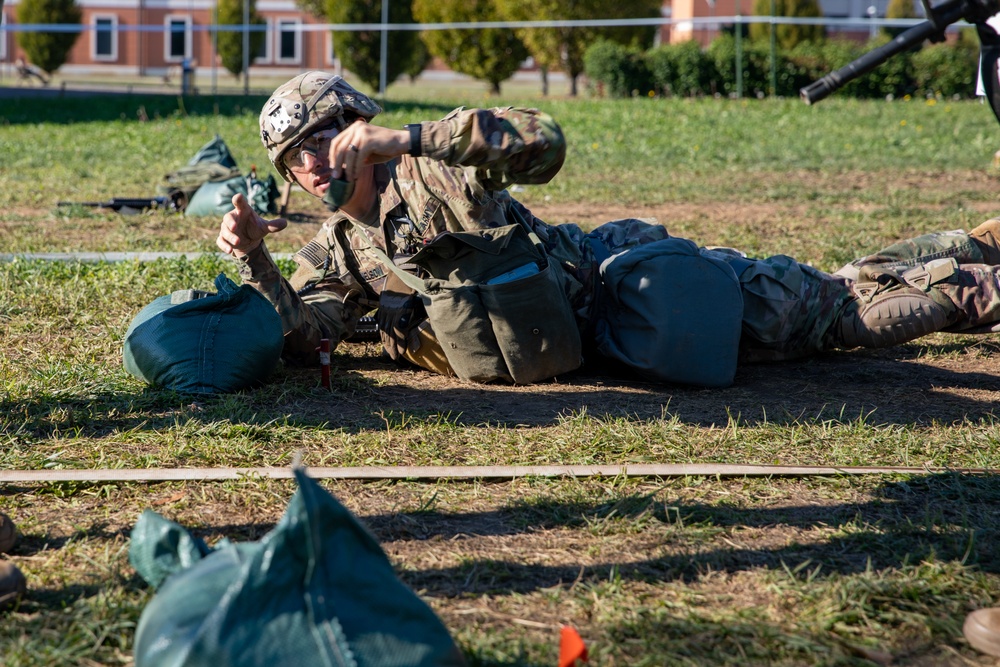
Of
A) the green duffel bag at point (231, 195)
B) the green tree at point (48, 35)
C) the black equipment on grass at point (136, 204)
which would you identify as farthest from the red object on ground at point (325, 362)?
the green tree at point (48, 35)

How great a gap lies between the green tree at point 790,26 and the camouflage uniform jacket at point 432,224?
29.4 meters

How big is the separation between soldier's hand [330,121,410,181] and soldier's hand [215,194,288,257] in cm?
87

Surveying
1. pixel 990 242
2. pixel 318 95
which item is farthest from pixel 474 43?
pixel 318 95

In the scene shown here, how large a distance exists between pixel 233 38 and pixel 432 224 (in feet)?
121

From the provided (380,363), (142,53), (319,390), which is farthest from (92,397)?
(142,53)

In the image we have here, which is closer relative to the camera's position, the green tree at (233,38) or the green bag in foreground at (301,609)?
the green bag in foreground at (301,609)

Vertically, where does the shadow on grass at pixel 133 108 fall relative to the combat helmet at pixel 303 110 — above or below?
above

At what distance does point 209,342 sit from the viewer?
3947 mm

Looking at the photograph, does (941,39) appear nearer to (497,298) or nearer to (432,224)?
(497,298)

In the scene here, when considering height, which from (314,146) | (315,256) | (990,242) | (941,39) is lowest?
(315,256)

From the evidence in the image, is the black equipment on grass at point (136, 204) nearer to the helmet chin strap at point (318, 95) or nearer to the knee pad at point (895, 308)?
the helmet chin strap at point (318, 95)

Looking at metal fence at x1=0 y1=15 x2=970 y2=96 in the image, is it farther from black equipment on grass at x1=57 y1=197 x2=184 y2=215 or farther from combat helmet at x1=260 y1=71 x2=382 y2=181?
combat helmet at x1=260 y1=71 x2=382 y2=181

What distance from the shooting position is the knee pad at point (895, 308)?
13.8 feet

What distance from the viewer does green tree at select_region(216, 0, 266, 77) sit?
37781 mm
